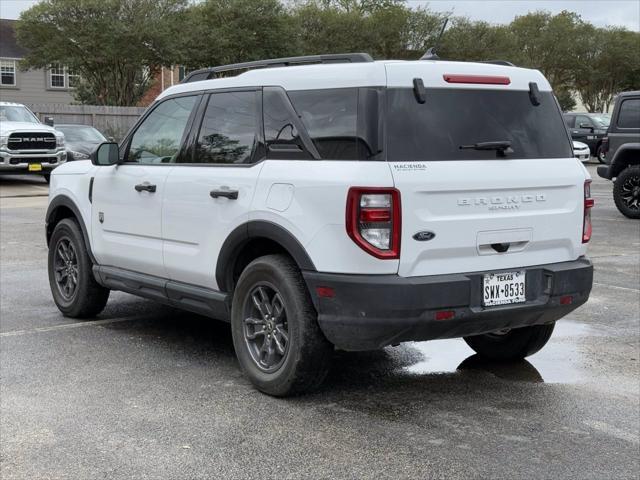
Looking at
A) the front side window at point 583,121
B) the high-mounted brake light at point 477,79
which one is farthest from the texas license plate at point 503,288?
the front side window at point 583,121

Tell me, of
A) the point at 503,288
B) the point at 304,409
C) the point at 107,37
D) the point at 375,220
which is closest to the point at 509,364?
the point at 503,288

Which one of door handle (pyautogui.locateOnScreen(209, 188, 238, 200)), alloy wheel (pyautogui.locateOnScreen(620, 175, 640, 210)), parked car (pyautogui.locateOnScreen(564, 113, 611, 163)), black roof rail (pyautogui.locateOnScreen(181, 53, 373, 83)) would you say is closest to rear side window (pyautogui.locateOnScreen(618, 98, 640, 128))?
alloy wheel (pyautogui.locateOnScreen(620, 175, 640, 210))

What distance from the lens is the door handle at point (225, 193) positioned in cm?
532

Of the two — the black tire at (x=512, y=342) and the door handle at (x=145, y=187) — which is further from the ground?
the door handle at (x=145, y=187)

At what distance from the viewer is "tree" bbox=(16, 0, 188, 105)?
130 feet

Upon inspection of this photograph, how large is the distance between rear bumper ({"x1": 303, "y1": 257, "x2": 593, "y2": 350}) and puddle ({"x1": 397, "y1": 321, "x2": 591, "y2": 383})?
884 mm

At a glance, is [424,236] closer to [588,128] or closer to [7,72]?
[588,128]

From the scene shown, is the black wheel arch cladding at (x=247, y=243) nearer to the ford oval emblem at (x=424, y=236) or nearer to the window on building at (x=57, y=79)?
the ford oval emblem at (x=424, y=236)

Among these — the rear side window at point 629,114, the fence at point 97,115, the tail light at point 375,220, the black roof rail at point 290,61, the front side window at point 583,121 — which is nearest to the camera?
the tail light at point 375,220

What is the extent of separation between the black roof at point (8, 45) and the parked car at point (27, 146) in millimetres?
31995

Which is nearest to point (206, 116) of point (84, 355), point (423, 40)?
point (84, 355)

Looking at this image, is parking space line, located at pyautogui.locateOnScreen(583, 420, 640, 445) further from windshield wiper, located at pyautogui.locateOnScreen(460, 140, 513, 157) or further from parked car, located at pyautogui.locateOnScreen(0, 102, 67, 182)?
parked car, located at pyautogui.locateOnScreen(0, 102, 67, 182)

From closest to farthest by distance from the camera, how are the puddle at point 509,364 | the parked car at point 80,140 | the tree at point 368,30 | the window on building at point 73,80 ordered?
the puddle at point 509,364 → the parked car at point 80,140 → the tree at point 368,30 → the window on building at point 73,80

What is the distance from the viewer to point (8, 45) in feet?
175
